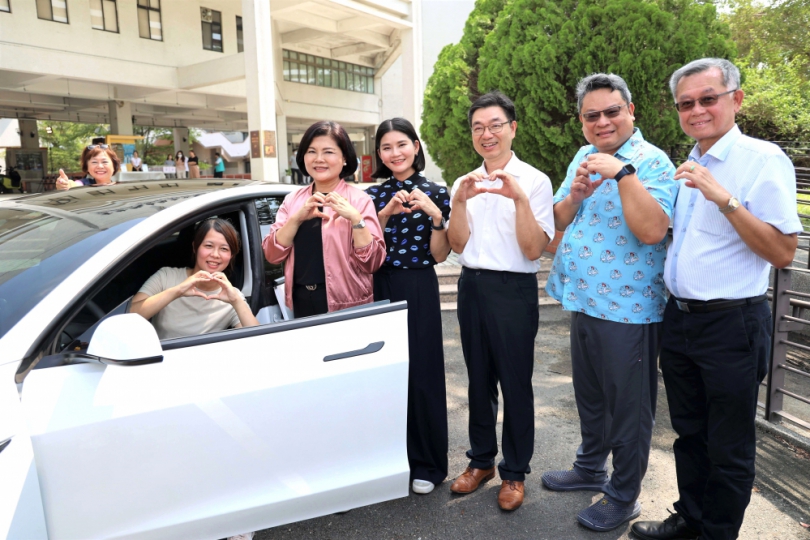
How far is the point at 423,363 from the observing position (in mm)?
2801

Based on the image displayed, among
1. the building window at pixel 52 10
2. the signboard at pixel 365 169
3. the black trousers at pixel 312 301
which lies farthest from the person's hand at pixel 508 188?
the signboard at pixel 365 169

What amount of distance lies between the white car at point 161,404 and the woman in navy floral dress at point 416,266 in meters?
0.59

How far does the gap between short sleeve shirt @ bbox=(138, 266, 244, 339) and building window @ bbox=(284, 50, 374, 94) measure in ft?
82.1

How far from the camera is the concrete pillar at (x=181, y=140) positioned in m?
31.2

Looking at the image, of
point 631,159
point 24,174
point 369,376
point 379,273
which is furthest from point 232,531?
point 24,174

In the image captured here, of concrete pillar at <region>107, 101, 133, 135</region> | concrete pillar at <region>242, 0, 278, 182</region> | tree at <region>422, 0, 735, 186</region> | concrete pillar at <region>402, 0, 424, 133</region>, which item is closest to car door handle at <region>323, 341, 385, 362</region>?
tree at <region>422, 0, 735, 186</region>

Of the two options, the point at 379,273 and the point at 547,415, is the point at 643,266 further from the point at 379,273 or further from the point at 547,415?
the point at 547,415

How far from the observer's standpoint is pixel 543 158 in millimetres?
8320

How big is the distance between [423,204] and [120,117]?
21251 mm

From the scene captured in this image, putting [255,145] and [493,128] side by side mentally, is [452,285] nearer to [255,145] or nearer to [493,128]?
[493,128]

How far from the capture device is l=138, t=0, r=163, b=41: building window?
1764 centimetres

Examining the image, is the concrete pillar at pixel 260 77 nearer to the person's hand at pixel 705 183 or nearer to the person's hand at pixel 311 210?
the person's hand at pixel 311 210

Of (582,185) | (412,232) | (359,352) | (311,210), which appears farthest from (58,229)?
Result: (582,185)

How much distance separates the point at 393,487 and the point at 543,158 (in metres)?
6.87
